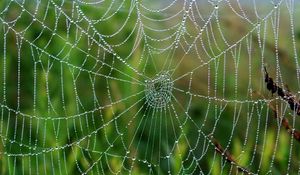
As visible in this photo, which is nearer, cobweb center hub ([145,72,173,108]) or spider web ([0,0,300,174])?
cobweb center hub ([145,72,173,108])

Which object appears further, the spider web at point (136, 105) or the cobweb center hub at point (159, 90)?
the spider web at point (136, 105)

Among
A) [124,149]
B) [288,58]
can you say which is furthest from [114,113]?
[288,58]

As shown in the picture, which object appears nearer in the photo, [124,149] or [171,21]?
[124,149]

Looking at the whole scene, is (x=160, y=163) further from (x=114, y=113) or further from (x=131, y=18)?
(x=131, y=18)

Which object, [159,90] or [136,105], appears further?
[136,105]
